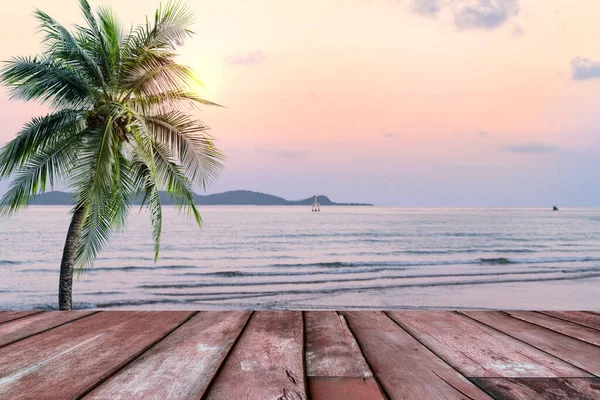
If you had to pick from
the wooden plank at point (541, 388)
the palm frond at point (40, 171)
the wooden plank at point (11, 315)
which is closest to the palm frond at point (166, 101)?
the palm frond at point (40, 171)

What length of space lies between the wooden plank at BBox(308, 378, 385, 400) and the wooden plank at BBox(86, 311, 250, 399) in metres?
0.40

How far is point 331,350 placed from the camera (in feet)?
6.49

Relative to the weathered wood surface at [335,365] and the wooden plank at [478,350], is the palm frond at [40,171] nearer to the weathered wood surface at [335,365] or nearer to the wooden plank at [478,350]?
the weathered wood surface at [335,365]

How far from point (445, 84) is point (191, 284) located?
1752cm

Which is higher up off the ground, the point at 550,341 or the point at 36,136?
the point at 36,136

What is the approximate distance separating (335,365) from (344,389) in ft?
0.87

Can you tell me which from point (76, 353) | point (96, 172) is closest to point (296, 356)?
point (76, 353)

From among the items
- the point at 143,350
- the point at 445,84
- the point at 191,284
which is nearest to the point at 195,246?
the point at 191,284

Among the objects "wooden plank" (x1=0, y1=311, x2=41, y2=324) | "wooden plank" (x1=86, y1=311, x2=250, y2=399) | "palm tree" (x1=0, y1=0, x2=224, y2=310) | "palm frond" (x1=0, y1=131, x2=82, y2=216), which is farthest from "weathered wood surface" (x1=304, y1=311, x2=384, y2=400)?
"palm frond" (x1=0, y1=131, x2=82, y2=216)

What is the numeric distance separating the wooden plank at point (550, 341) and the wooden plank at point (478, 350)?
70mm

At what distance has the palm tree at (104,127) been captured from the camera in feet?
27.2

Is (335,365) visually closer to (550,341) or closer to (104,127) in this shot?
(550,341)

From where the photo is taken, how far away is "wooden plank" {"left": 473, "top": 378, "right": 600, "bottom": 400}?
58.1 inches

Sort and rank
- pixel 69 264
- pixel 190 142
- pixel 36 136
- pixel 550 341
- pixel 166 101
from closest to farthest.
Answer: pixel 550 341, pixel 36 136, pixel 69 264, pixel 190 142, pixel 166 101
